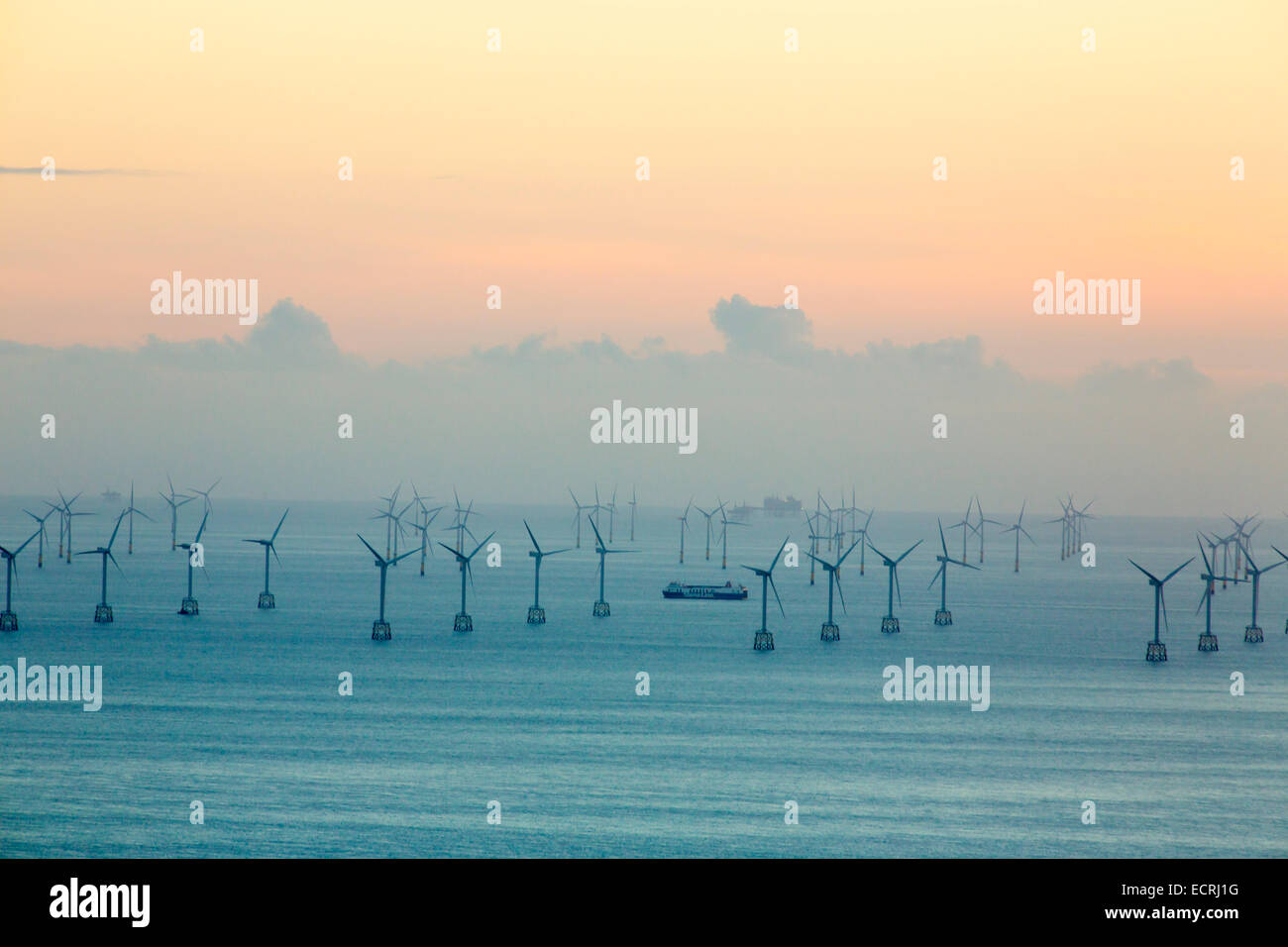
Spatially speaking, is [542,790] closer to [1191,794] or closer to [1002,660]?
[1191,794]

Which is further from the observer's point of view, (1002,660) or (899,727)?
(1002,660)

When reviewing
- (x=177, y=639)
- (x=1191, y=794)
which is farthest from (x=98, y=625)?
(x=1191, y=794)

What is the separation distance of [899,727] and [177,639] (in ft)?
307

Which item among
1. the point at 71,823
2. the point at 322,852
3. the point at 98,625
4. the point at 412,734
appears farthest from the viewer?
the point at 98,625
